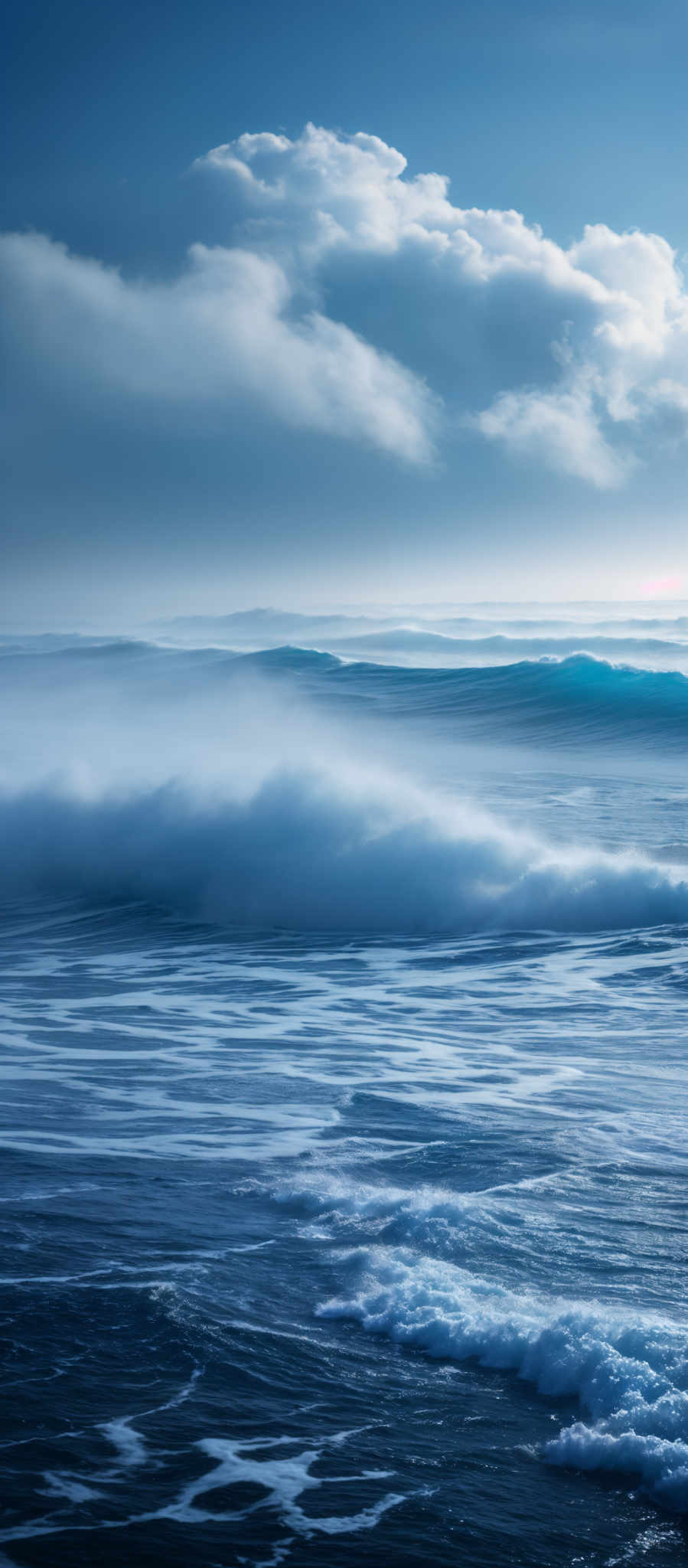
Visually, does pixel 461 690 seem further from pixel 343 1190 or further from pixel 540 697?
pixel 343 1190

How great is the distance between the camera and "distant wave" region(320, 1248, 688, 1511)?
11.2ft

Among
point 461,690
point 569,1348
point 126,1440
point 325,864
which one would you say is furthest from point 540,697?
point 126,1440

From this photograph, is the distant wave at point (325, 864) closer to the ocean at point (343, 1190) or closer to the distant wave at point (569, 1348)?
the ocean at point (343, 1190)

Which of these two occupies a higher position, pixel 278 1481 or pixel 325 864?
pixel 325 864

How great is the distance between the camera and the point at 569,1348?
12.7 ft

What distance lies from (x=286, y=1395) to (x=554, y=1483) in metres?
0.86

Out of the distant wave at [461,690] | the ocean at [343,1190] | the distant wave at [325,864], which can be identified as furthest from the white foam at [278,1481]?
the distant wave at [461,690]

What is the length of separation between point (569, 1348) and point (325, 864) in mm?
10292

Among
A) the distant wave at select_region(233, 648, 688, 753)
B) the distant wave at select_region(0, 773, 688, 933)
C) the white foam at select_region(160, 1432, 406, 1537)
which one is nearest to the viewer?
the white foam at select_region(160, 1432, 406, 1537)

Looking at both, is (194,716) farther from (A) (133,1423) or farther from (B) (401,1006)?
(A) (133,1423)

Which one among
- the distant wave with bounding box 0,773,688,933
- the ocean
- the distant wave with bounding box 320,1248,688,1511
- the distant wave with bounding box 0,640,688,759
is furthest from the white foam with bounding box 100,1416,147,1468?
the distant wave with bounding box 0,640,688,759

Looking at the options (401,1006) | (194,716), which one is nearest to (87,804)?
(401,1006)

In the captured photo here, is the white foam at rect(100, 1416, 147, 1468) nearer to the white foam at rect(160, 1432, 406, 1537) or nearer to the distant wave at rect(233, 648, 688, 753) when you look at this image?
the white foam at rect(160, 1432, 406, 1537)

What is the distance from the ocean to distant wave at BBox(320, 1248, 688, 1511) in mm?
12
